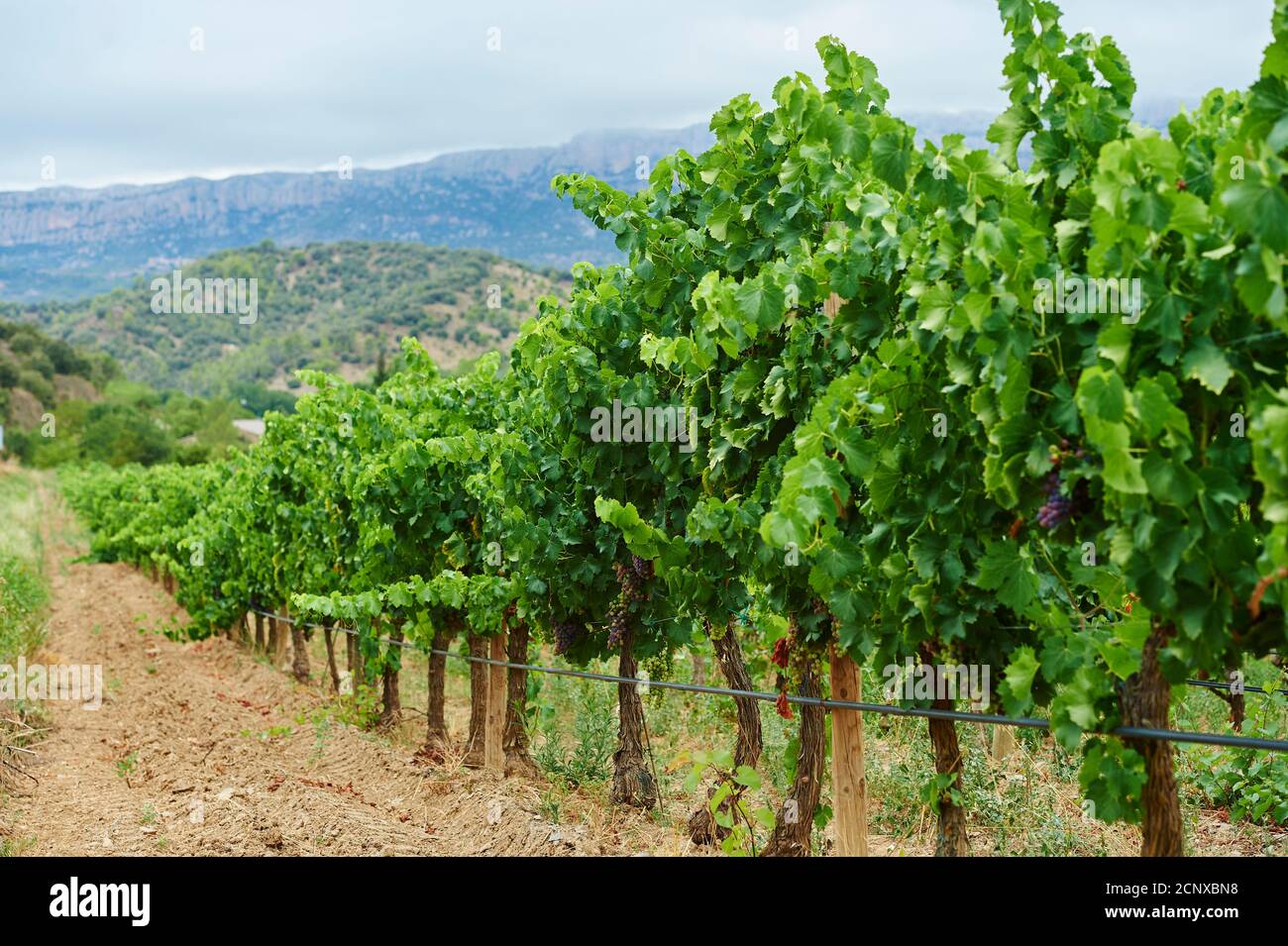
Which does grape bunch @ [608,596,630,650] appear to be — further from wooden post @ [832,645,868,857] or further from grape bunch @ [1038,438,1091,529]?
grape bunch @ [1038,438,1091,529]

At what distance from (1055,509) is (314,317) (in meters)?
135

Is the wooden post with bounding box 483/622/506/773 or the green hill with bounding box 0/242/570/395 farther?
the green hill with bounding box 0/242/570/395

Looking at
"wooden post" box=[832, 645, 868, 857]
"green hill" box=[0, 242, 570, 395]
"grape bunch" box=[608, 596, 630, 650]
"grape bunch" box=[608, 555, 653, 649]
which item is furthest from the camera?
"green hill" box=[0, 242, 570, 395]

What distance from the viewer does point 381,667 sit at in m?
11.6

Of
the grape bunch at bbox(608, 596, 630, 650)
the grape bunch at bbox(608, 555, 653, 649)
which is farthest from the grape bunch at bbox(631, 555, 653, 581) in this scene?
the grape bunch at bbox(608, 596, 630, 650)

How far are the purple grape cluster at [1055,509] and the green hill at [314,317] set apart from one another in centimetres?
10571

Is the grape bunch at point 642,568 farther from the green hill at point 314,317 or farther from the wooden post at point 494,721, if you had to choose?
the green hill at point 314,317

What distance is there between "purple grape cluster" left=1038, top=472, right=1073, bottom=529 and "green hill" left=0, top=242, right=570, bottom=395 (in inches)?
4162

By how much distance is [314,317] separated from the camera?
435 feet

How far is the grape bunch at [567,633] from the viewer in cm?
838

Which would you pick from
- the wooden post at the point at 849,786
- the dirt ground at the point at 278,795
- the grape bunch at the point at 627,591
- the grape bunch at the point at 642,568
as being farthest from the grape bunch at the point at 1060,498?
the dirt ground at the point at 278,795

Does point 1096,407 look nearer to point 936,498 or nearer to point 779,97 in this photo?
point 936,498

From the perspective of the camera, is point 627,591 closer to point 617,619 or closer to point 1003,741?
point 617,619

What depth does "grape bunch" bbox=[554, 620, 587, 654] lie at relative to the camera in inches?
330
